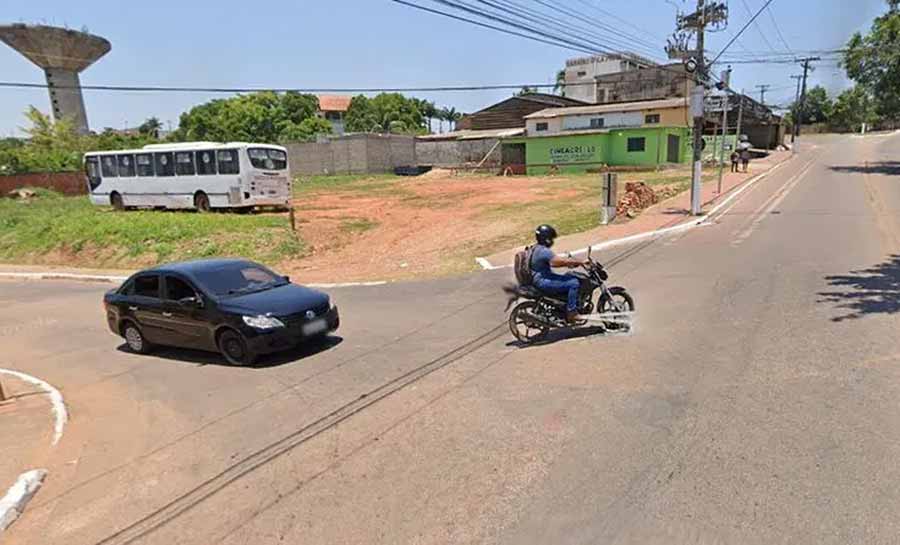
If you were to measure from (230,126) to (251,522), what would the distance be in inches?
3102

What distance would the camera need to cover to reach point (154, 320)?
8.57 meters

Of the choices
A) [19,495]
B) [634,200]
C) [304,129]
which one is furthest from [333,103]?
[19,495]

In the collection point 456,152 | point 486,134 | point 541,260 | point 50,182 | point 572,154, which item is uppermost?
point 486,134

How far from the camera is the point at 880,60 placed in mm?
27297

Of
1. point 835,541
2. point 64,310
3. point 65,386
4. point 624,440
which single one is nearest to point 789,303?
point 624,440

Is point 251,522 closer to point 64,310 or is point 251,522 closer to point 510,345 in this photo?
point 510,345

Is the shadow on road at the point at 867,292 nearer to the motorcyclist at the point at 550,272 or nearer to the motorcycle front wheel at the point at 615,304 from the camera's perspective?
the motorcycle front wheel at the point at 615,304

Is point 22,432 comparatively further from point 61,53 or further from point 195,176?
point 61,53

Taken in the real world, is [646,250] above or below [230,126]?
below

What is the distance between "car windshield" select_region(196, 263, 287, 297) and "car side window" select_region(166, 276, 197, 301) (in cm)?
20

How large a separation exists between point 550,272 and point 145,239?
17288 mm

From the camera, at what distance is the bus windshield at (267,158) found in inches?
895

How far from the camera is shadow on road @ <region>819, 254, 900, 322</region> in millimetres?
7512

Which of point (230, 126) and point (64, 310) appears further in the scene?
point (230, 126)
